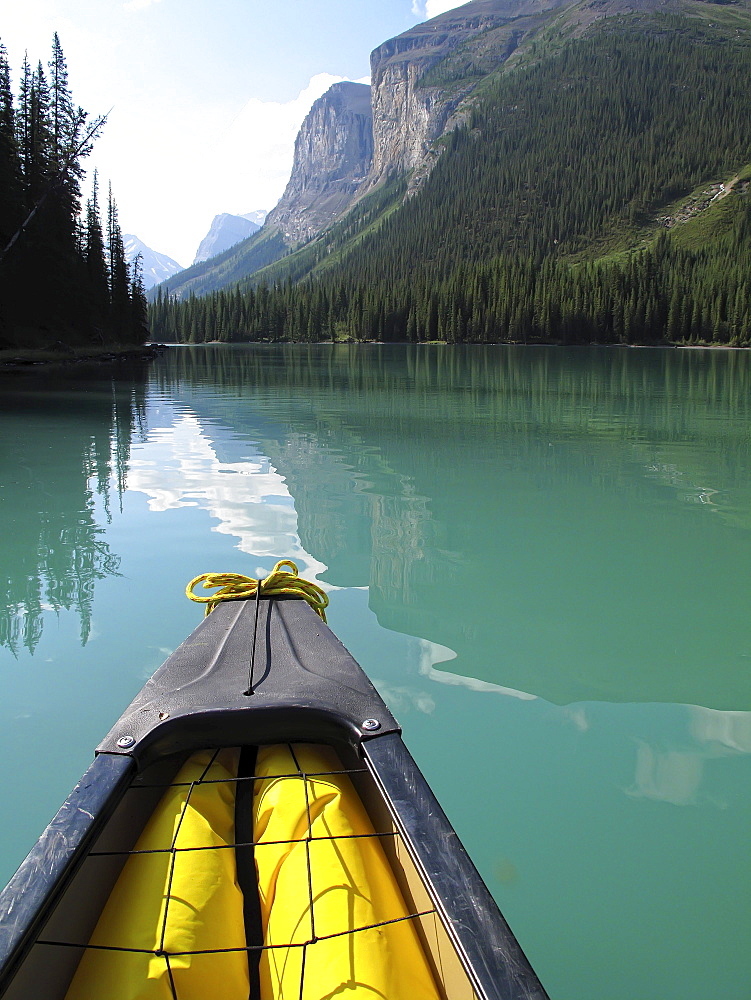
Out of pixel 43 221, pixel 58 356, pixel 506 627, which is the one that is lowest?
pixel 506 627

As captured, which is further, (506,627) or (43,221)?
(43,221)

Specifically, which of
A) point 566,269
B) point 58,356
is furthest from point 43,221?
point 566,269

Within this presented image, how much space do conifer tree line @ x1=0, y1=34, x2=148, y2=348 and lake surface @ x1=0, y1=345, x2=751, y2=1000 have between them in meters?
33.3

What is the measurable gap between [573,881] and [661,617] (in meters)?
3.78

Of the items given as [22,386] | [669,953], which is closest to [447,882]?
[669,953]

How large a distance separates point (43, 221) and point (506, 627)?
51614 millimetres

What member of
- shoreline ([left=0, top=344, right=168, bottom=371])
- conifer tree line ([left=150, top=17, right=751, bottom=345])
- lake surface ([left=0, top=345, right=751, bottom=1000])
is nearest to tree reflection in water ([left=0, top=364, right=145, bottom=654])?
lake surface ([left=0, top=345, right=751, bottom=1000])

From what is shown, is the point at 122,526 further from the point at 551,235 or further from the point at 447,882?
the point at 551,235

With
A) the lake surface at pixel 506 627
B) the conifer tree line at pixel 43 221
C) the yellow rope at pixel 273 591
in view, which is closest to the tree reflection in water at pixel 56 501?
the lake surface at pixel 506 627

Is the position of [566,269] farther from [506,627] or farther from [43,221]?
[506,627]

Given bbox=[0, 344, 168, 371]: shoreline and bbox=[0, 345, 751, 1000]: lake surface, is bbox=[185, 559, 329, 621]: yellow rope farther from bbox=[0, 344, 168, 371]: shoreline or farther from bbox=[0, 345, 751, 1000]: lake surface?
bbox=[0, 344, 168, 371]: shoreline

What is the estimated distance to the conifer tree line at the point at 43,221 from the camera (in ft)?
142

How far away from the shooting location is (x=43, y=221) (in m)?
47.5

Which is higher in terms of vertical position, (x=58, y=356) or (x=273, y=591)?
(x=58, y=356)
